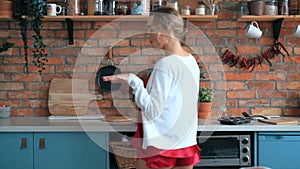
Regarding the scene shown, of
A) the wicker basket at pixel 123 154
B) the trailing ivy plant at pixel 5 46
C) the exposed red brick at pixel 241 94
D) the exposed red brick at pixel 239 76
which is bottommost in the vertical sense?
the wicker basket at pixel 123 154

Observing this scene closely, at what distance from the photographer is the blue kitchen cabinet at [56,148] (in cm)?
290

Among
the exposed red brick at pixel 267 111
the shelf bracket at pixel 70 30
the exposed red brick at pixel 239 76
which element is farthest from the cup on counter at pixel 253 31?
the shelf bracket at pixel 70 30

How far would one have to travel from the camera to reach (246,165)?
2.92 meters

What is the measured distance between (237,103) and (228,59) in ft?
1.21

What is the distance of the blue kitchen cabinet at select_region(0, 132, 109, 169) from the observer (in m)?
2.90

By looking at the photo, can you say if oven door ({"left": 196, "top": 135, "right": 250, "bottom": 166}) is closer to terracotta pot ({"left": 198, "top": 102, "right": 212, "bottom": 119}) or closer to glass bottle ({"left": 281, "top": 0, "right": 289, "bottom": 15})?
terracotta pot ({"left": 198, "top": 102, "right": 212, "bottom": 119})

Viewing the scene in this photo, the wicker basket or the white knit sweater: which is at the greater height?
the white knit sweater

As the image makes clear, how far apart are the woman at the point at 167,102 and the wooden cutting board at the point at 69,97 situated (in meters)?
1.36

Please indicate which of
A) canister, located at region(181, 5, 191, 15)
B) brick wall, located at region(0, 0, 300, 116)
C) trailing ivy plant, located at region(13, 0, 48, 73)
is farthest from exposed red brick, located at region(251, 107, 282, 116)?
trailing ivy plant, located at region(13, 0, 48, 73)

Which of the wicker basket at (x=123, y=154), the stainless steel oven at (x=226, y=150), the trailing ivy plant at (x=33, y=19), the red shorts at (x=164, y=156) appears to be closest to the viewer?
the red shorts at (x=164, y=156)

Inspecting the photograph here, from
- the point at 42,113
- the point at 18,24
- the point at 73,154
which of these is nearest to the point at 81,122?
the point at 73,154

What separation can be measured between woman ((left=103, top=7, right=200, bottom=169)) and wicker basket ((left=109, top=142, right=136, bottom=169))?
0.69 metres

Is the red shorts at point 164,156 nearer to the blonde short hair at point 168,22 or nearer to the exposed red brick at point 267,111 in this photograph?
the blonde short hair at point 168,22

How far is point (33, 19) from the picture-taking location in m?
3.21
